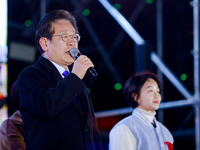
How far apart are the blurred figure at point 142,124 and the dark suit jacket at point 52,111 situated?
494 millimetres

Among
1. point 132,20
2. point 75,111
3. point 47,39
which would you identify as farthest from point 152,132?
point 132,20

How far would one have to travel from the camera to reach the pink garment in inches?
63.8

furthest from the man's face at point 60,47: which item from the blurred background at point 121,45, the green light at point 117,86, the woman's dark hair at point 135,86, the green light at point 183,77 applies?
the green light at point 183,77

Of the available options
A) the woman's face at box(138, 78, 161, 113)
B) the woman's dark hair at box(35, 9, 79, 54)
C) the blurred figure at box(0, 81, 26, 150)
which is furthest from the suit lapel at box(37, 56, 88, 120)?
the woman's face at box(138, 78, 161, 113)

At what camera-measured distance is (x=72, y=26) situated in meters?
1.35

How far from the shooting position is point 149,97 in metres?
1.85

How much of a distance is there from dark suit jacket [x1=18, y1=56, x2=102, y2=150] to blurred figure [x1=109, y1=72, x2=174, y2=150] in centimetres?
49

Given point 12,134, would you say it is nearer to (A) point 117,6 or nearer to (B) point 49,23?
(B) point 49,23

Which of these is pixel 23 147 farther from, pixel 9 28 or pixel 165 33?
pixel 165 33

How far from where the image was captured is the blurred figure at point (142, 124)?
65.2 inches

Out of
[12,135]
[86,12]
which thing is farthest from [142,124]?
[86,12]

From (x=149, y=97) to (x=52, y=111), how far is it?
0.96 metres

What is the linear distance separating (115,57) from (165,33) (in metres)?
0.69

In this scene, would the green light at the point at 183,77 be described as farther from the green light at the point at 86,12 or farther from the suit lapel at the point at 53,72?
the suit lapel at the point at 53,72
